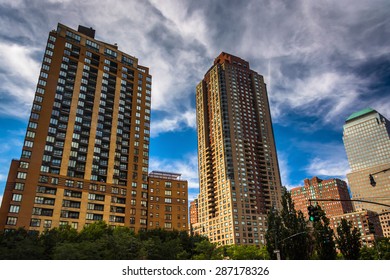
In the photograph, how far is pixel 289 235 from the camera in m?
44.9

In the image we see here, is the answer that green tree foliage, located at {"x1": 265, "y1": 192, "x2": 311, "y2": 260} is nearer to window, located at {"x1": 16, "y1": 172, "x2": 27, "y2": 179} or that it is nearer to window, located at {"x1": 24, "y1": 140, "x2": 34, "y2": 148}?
window, located at {"x1": 16, "y1": 172, "x2": 27, "y2": 179}

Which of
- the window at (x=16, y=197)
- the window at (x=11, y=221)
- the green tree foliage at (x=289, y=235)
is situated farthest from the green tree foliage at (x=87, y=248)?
the window at (x=16, y=197)

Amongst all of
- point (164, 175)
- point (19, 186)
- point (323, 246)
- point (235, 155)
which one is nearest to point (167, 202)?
point (164, 175)

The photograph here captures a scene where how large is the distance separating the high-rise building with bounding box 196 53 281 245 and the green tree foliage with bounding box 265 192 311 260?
92.9 m

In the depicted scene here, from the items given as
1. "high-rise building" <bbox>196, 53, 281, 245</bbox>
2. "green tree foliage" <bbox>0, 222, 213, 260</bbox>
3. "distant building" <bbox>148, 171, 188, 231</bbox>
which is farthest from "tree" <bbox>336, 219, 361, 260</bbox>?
"high-rise building" <bbox>196, 53, 281, 245</bbox>

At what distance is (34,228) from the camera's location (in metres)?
75.6

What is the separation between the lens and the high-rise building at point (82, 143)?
261 feet

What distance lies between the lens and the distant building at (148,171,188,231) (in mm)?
97062

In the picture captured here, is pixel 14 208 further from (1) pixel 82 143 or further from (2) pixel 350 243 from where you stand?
(2) pixel 350 243

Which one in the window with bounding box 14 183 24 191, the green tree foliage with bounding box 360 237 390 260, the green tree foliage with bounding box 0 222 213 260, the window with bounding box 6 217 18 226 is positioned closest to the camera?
the green tree foliage with bounding box 0 222 213 260

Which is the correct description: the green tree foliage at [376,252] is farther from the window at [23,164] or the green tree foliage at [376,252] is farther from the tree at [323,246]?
the window at [23,164]

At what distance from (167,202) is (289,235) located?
201 ft

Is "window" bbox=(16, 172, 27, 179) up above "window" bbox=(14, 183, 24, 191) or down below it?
above

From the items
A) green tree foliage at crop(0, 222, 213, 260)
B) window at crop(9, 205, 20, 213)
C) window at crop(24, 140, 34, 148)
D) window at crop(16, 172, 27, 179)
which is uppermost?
window at crop(24, 140, 34, 148)
